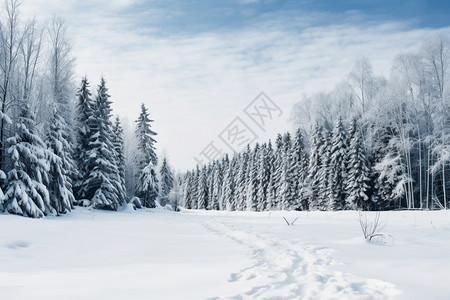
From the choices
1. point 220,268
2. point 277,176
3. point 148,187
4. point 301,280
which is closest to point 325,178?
point 277,176

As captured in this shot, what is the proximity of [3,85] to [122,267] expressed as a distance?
16637 millimetres

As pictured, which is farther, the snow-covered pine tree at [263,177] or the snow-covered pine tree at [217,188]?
the snow-covered pine tree at [217,188]

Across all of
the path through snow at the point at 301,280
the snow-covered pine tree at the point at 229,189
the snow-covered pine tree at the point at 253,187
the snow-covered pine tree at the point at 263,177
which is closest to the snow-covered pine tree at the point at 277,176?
the snow-covered pine tree at the point at 263,177

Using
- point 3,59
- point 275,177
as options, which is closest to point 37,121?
point 3,59

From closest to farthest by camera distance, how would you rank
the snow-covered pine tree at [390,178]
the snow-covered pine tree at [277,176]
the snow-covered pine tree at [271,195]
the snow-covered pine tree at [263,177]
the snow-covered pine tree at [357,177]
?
the snow-covered pine tree at [390,178], the snow-covered pine tree at [357,177], the snow-covered pine tree at [277,176], the snow-covered pine tree at [271,195], the snow-covered pine tree at [263,177]

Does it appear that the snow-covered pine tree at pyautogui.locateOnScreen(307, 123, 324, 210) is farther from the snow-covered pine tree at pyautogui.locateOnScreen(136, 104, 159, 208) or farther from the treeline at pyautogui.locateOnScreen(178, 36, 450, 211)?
the snow-covered pine tree at pyautogui.locateOnScreen(136, 104, 159, 208)

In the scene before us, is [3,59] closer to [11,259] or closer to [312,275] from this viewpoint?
[11,259]

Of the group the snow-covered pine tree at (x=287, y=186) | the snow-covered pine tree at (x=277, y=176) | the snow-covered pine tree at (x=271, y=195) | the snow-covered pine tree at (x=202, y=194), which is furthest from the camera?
the snow-covered pine tree at (x=202, y=194)

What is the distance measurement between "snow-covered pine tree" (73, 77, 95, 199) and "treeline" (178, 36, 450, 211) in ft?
82.4

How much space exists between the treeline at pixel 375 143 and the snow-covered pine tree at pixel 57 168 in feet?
81.3

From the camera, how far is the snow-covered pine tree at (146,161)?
33906 millimetres

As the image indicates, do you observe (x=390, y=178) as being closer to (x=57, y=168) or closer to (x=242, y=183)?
(x=57, y=168)

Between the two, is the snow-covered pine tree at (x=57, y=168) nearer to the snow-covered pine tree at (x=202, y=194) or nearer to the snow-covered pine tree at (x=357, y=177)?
the snow-covered pine tree at (x=357, y=177)

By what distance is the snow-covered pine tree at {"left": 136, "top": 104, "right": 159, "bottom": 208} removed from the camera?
33906 mm
